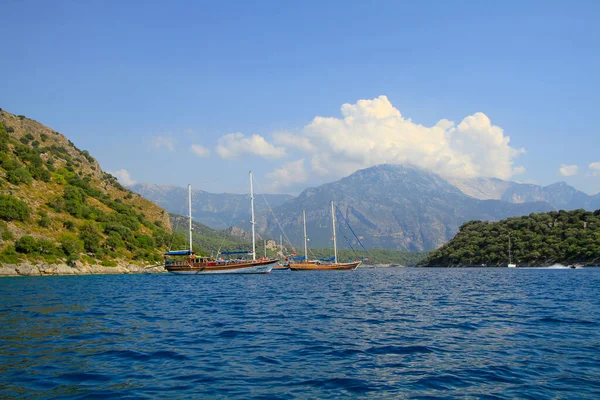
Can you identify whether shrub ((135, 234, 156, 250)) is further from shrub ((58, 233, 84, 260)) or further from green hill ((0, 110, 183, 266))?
shrub ((58, 233, 84, 260))

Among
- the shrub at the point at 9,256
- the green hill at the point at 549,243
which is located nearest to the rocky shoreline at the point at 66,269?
the shrub at the point at 9,256

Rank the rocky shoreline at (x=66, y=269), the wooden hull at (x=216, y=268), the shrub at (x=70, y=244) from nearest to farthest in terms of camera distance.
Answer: the rocky shoreline at (x=66, y=269)
the shrub at (x=70, y=244)
the wooden hull at (x=216, y=268)

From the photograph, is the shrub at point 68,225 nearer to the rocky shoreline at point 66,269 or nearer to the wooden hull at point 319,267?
the rocky shoreline at point 66,269

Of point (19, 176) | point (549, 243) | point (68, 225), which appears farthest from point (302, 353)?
point (549, 243)

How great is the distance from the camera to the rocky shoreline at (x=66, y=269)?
8712 cm

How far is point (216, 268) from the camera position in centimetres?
11925

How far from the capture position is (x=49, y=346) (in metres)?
18.3

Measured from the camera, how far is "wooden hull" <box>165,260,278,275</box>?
11850 cm

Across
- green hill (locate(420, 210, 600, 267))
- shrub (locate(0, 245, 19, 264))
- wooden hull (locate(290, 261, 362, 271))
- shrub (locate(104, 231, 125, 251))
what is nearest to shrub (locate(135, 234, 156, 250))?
shrub (locate(104, 231, 125, 251))

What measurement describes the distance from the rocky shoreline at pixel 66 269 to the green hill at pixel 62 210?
143 cm

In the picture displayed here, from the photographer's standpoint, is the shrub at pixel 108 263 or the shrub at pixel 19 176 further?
the shrub at pixel 108 263

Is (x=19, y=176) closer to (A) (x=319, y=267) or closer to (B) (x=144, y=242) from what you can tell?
(B) (x=144, y=242)

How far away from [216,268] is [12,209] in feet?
162

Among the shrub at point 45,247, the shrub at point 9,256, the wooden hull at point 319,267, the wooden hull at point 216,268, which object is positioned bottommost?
the wooden hull at point 319,267
